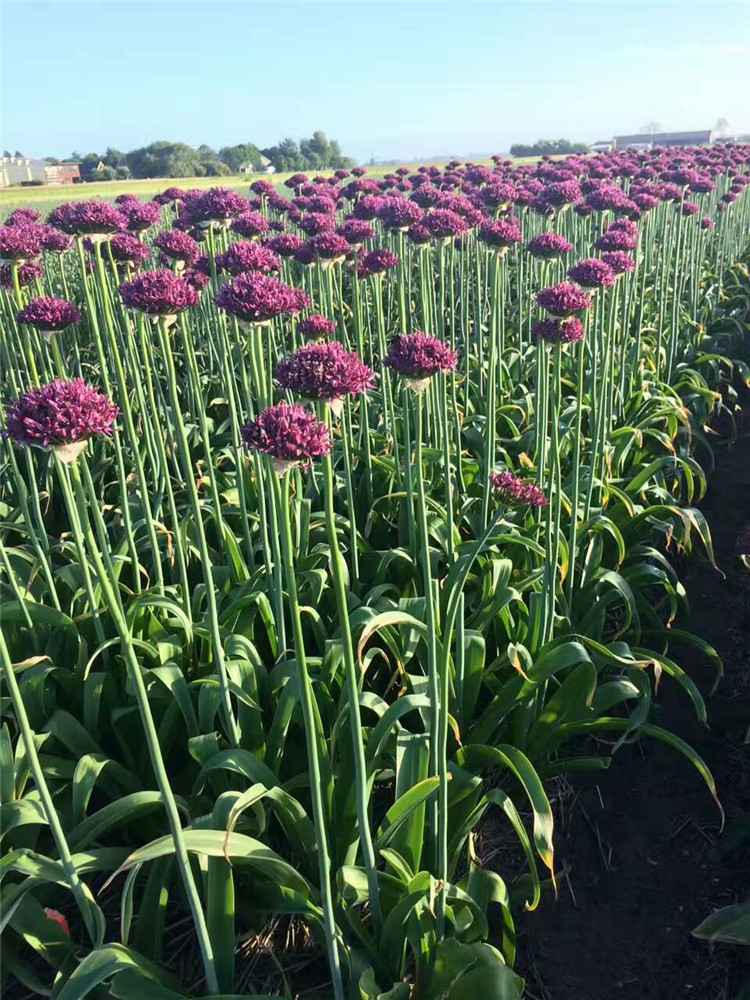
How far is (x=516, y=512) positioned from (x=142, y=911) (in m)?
3.05

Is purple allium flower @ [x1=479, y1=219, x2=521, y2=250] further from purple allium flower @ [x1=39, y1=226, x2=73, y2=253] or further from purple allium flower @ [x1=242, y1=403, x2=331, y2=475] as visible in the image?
purple allium flower @ [x1=242, y1=403, x2=331, y2=475]

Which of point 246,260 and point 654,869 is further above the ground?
point 246,260

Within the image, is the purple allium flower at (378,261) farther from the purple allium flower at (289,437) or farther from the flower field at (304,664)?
the purple allium flower at (289,437)

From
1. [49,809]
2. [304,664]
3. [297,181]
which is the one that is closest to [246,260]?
[304,664]

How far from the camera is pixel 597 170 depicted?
39.7ft

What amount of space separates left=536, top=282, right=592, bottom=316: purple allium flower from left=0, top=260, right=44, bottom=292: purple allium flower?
3487 mm

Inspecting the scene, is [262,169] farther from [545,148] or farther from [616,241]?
[616,241]

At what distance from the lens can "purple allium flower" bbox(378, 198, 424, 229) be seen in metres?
6.12

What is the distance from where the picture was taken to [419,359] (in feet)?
10.1

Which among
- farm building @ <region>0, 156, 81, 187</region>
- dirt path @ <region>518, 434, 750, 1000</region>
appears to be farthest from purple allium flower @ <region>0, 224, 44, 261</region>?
farm building @ <region>0, 156, 81, 187</region>

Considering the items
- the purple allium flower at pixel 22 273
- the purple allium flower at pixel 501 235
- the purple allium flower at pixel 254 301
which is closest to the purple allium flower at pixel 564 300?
Answer: the purple allium flower at pixel 254 301

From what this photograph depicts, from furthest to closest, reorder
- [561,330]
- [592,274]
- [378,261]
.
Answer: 1. [378,261]
2. [592,274]
3. [561,330]

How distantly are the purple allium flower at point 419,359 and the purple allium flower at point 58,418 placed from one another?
1279 mm

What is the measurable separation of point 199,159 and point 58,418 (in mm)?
51737
